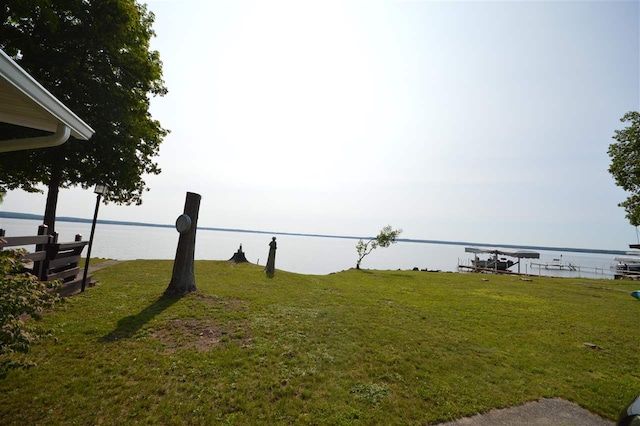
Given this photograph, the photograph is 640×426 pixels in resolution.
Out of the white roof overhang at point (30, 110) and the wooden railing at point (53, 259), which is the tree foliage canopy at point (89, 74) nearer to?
the wooden railing at point (53, 259)

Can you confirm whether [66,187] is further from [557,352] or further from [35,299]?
[557,352]

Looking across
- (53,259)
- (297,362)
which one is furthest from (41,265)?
(297,362)

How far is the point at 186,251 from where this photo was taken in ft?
35.6

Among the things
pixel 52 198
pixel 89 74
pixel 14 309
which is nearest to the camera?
pixel 14 309

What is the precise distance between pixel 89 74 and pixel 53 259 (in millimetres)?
9100

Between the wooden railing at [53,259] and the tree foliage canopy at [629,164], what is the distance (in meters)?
31.7

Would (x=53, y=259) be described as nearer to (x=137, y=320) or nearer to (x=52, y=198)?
(x=137, y=320)

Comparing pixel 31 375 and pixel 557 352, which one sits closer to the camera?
pixel 31 375

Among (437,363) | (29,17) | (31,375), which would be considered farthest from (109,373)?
(29,17)

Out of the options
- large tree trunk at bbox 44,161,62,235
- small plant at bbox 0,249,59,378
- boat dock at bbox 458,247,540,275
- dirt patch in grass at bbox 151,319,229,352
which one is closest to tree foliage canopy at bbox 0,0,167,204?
large tree trunk at bbox 44,161,62,235

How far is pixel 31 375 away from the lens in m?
4.54

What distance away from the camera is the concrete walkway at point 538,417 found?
14.2 feet

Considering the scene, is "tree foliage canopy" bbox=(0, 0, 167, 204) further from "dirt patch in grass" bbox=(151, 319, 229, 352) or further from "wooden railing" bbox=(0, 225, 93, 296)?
"dirt patch in grass" bbox=(151, 319, 229, 352)

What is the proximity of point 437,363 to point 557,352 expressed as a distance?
403cm
